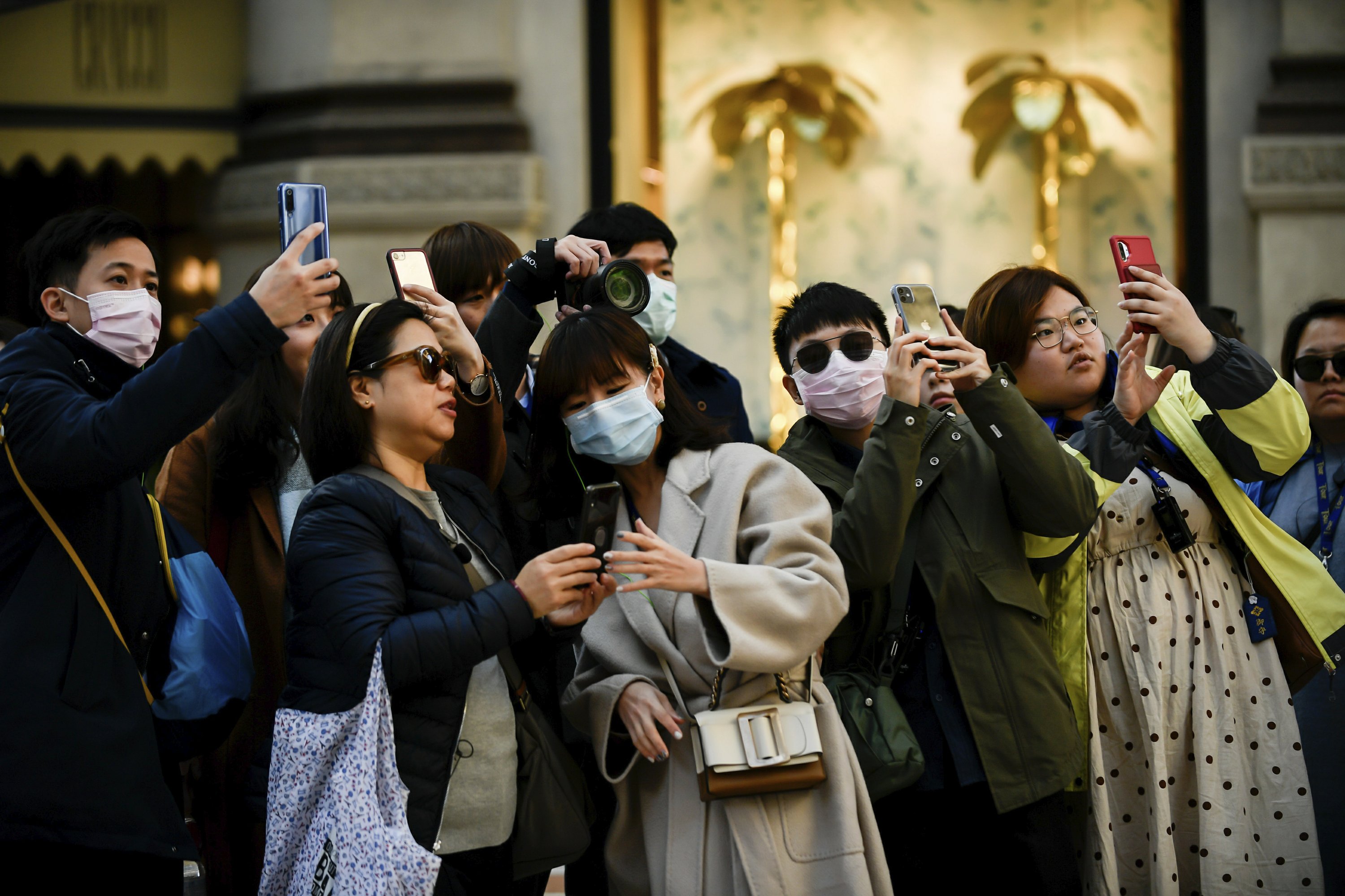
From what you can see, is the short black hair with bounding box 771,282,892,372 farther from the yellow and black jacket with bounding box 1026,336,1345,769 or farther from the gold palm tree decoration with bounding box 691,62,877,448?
the gold palm tree decoration with bounding box 691,62,877,448

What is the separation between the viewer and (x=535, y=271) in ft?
11.0

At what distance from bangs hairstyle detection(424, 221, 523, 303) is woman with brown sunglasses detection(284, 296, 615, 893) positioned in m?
0.90

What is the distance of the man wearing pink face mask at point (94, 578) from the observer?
2334mm

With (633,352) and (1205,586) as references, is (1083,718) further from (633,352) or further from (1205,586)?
(633,352)

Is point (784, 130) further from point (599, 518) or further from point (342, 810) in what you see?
point (342, 810)

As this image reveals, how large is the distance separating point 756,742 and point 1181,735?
115cm

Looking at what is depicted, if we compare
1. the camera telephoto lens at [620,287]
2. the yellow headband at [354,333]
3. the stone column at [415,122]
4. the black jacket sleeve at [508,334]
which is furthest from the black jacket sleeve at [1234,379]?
the stone column at [415,122]

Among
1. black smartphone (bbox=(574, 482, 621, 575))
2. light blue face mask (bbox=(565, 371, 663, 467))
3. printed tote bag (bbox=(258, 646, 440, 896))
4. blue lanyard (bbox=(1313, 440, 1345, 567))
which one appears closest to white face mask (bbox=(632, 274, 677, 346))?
light blue face mask (bbox=(565, 371, 663, 467))

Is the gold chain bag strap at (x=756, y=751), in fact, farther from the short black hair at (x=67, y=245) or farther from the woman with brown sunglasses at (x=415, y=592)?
the short black hair at (x=67, y=245)

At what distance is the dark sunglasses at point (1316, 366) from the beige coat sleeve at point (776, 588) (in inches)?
71.5

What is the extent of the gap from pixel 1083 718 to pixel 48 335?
2.45 metres

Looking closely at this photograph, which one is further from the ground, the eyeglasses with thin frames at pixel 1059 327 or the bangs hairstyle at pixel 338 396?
the eyeglasses with thin frames at pixel 1059 327

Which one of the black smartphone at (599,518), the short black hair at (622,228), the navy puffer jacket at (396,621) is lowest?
the navy puffer jacket at (396,621)

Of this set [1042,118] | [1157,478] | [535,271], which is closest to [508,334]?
[535,271]
